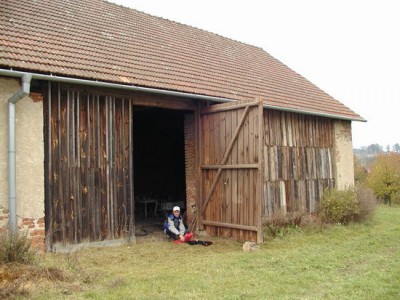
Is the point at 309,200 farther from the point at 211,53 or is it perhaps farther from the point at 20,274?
the point at 20,274

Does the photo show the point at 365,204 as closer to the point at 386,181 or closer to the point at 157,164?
the point at 157,164

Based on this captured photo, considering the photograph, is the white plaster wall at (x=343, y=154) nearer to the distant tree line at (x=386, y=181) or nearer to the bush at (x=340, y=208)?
the bush at (x=340, y=208)

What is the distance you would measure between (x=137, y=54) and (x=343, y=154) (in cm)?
805

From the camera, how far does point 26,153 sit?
7.96 m

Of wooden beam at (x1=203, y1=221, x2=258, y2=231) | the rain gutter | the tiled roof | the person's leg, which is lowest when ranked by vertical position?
the person's leg

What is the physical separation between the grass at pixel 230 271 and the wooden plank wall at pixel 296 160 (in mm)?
2244

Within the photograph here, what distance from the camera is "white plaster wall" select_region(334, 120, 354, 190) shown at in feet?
47.4

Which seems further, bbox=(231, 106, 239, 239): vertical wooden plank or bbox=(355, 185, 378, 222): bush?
bbox=(355, 185, 378, 222): bush

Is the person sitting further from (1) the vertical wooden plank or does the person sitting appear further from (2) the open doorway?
(2) the open doorway

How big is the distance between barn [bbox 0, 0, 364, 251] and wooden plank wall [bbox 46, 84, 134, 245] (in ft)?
0.07

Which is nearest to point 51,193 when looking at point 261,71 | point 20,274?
point 20,274

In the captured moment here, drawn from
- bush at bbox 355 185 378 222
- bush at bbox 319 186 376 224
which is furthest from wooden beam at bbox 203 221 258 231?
bush at bbox 355 185 378 222

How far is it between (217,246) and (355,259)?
291 cm

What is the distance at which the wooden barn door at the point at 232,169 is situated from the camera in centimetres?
952
